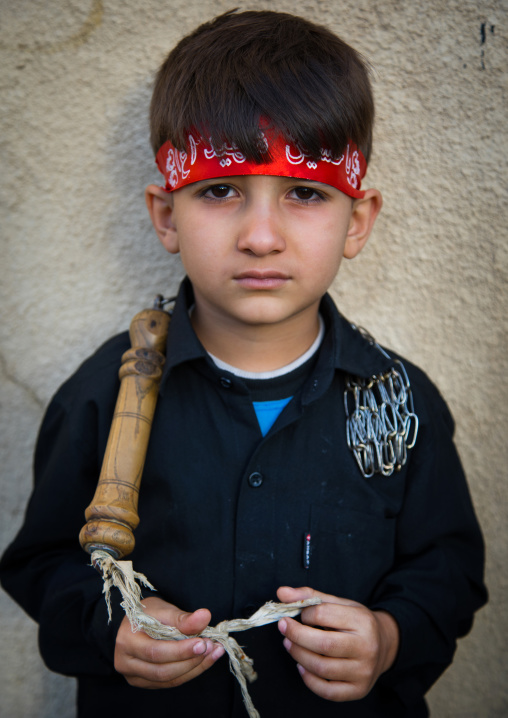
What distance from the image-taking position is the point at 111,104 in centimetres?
149

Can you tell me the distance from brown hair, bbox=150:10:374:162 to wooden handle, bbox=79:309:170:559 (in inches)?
15.5

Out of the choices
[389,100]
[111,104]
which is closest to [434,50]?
[389,100]

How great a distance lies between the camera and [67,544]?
4.26 feet

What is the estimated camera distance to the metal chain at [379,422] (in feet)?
4.04

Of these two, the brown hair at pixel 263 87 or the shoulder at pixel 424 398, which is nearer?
the brown hair at pixel 263 87

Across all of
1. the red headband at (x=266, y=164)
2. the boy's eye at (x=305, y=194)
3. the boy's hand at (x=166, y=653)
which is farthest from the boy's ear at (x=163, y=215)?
the boy's hand at (x=166, y=653)

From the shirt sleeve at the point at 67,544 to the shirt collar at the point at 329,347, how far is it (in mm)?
158

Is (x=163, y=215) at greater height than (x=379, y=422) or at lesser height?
greater

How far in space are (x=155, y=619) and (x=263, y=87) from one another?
0.94 m

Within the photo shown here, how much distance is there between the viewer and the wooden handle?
0.98 m

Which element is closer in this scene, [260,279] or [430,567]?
[260,279]

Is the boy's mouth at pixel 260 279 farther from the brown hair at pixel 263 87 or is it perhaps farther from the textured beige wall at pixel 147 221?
the textured beige wall at pixel 147 221

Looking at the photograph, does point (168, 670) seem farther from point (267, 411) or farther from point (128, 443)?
point (267, 411)

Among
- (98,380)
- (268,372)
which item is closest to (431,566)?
(268,372)
